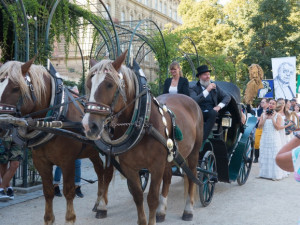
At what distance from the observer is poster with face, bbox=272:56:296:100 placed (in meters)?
11.4

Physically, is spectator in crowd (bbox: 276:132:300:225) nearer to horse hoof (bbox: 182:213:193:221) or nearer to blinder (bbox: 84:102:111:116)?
blinder (bbox: 84:102:111:116)

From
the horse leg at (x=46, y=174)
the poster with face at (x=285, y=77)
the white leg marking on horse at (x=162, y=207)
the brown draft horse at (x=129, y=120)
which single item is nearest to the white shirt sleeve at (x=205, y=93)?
the brown draft horse at (x=129, y=120)

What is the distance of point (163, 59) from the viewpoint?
11875 mm

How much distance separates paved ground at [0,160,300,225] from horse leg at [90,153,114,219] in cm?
11

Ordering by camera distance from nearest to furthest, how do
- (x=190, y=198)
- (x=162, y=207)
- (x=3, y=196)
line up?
(x=162, y=207) < (x=190, y=198) < (x=3, y=196)

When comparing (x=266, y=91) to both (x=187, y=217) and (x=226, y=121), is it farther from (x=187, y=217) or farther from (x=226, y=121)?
(x=187, y=217)

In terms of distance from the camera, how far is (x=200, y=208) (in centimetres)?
569

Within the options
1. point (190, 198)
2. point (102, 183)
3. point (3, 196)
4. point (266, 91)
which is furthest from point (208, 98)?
point (266, 91)

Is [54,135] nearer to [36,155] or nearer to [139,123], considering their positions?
[36,155]

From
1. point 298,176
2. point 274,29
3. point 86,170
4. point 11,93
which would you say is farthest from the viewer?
point 274,29

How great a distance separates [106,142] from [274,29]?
68.0 feet

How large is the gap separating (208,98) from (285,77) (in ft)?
21.3

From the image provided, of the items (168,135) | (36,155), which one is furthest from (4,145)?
(168,135)

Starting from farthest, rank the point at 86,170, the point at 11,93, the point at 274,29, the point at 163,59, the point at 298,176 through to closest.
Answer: the point at 274,29
the point at 163,59
the point at 86,170
the point at 11,93
the point at 298,176
